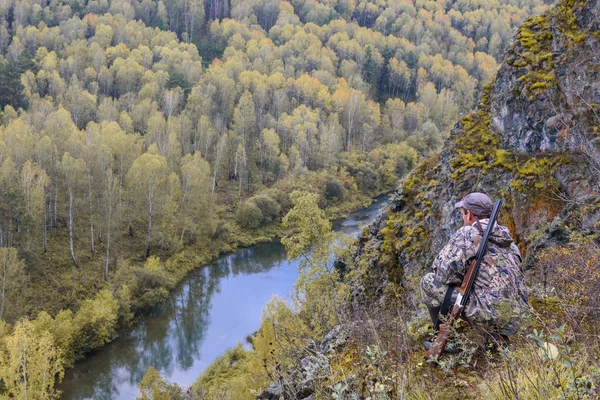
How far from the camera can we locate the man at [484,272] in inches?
163

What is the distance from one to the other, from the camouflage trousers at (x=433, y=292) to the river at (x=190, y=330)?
654 inches

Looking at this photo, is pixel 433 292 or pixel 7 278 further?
pixel 7 278

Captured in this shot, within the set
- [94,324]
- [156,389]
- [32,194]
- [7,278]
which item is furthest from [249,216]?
[156,389]

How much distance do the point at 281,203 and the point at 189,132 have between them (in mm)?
13505

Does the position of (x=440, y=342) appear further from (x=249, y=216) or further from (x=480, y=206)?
(x=249, y=216)

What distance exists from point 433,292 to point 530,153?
888 cm

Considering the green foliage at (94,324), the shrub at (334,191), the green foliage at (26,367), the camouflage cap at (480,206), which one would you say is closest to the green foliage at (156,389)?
the green foliage at (26,367)

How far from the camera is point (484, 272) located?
424 centimetres

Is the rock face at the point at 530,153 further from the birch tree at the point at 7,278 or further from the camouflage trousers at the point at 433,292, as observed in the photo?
the birch tree at the point at 7,278

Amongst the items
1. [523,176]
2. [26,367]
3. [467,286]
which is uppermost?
[467,286]

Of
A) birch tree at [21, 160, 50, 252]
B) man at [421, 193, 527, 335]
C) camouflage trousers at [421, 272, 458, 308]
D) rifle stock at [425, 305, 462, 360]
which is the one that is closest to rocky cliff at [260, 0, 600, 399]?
camouflage trousers at [421, 272, 458, 308]

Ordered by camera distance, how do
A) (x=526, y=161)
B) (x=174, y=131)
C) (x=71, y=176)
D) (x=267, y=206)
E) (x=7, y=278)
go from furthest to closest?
(x=174, y=131), (x=267, y=206), (x=71, y=176), (x=7, y=278), (x=526, y=161)

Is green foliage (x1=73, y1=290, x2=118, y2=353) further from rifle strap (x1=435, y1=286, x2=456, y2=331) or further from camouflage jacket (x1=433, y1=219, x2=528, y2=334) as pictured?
camouflage jacket (x1=433, y1=219, x2=528, y2=334)

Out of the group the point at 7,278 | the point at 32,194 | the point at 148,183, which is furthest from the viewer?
the point at 148,183
